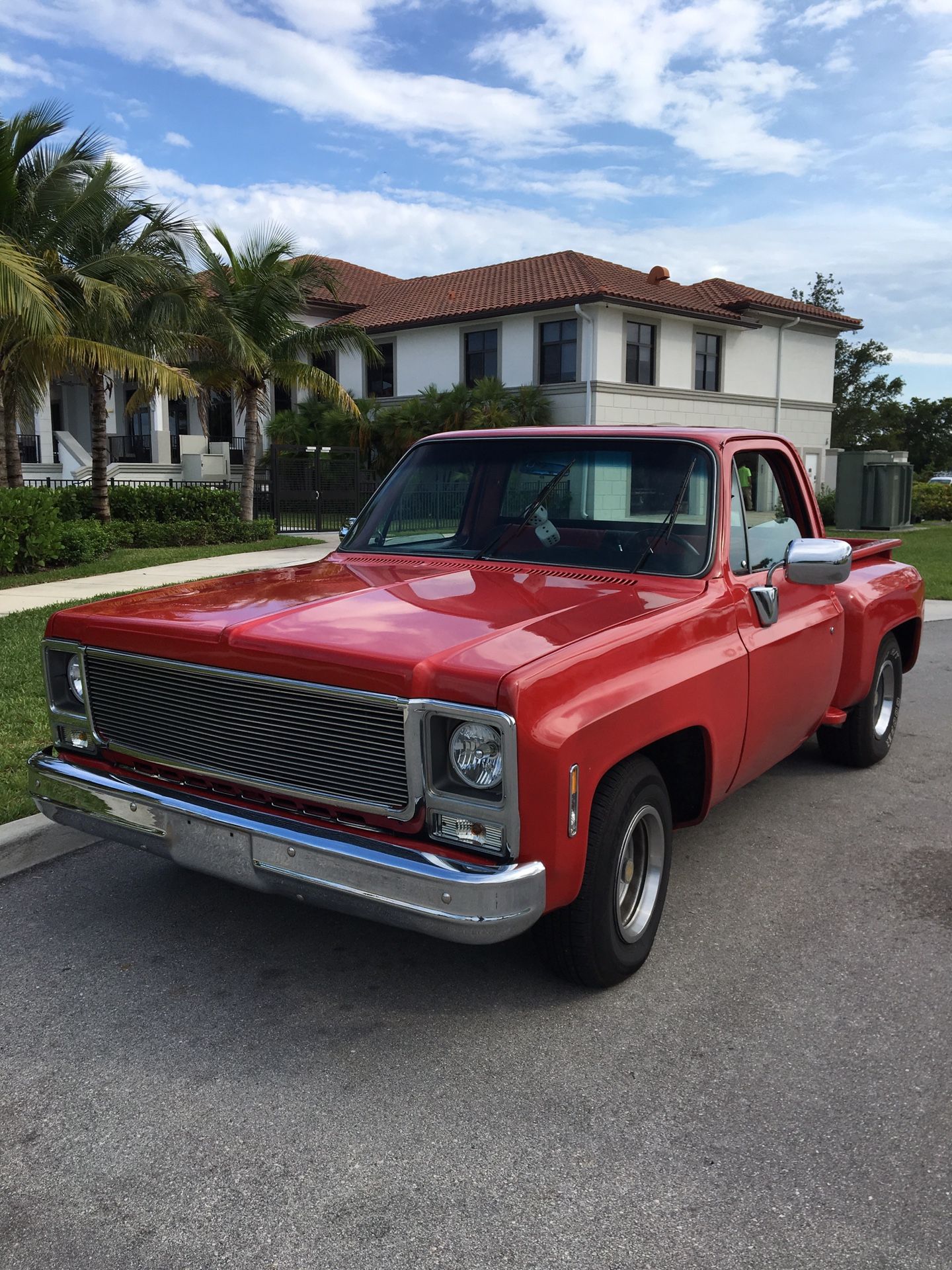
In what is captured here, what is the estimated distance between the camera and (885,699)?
6172mm

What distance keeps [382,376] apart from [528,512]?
32847 millimetres

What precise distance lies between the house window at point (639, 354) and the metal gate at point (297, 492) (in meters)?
11.0

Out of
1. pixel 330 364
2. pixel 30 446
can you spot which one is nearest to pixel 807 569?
pixel 330 364

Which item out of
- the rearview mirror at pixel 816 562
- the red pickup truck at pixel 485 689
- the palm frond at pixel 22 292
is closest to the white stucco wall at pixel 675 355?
the palm frond at pixel 22 292

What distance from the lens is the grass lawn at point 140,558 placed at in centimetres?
1334

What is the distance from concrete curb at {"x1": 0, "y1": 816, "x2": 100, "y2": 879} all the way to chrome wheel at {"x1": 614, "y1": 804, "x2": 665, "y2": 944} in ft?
7.67

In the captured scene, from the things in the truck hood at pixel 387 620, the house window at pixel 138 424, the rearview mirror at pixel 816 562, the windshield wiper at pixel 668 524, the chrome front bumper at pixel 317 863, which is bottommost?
the chrome front bumper at pixel 317 863

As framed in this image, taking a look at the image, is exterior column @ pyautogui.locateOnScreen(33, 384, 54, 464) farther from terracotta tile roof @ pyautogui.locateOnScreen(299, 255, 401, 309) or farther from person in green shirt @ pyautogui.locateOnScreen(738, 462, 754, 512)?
person in green shirt @ pyautogui.locateOnScreen(738, 462, 754, 512)

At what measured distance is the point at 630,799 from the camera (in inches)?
127

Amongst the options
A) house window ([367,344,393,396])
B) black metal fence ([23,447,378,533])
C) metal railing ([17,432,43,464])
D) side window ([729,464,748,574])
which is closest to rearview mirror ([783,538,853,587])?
side window ([729,464,748,574])

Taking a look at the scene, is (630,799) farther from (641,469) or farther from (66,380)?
(66,380)

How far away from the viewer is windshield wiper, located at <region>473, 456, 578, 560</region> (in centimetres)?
438

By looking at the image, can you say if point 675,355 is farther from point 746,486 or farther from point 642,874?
point 642,874

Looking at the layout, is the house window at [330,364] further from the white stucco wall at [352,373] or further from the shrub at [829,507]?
the shrub at [829,507]
